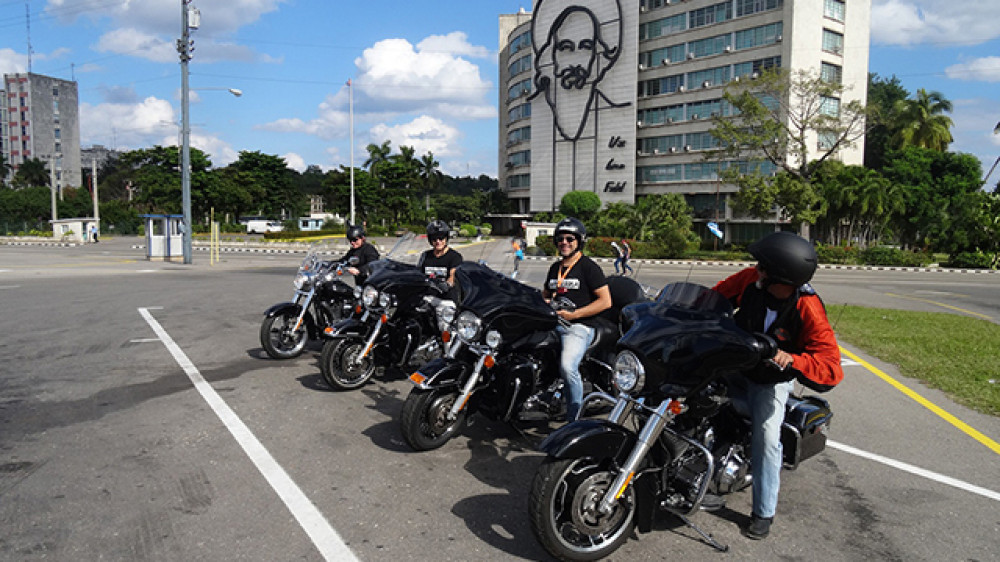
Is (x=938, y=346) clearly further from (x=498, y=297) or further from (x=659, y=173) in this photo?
(x=659, y=173)

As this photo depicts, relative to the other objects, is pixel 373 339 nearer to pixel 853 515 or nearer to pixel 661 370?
pixel 661 370

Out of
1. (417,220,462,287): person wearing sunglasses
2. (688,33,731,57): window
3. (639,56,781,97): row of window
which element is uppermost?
(688,33,731,57): window

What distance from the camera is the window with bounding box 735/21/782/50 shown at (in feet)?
164

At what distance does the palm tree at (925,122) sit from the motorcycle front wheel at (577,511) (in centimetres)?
6508

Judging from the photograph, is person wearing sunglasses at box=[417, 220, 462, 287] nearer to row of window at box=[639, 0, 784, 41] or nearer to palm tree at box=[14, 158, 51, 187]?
row of window at box=[639, 0, 784, 41]

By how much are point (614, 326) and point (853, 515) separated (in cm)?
223

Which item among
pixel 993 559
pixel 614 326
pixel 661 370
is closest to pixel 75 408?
pixel 614 326

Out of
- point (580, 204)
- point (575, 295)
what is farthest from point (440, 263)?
point (580, 204)

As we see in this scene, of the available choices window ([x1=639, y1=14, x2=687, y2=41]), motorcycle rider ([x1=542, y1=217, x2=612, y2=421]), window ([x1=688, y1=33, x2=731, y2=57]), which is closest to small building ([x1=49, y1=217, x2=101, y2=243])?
window ([x1=639, y1=14, x2=687, y2=41])

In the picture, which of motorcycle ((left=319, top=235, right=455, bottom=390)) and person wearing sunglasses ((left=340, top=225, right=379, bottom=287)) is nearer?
motorcycle ((left=319, top=235, right=455, bottom=390))

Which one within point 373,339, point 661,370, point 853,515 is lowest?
point 853,515

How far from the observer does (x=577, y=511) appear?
3346mm

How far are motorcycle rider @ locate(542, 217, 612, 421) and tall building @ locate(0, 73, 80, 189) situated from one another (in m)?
136

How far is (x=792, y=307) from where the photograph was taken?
3.71 metres
